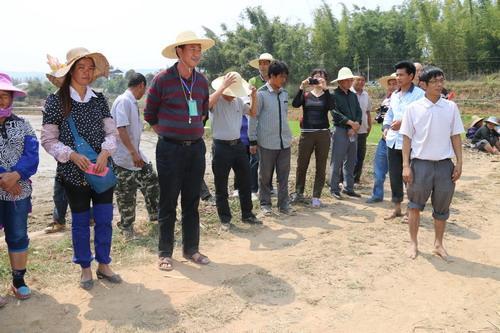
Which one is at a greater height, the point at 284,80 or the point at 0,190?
the point at 284,80

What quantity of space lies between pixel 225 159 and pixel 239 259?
132cm

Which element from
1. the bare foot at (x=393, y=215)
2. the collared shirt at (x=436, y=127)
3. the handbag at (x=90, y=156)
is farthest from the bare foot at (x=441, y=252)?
the handbag at (x=90, y=156)

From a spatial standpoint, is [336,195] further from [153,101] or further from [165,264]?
[153,101]

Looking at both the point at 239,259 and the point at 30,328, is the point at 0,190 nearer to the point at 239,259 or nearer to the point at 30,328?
the point at 30,328

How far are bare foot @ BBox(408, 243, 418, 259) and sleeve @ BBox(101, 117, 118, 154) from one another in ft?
9.41

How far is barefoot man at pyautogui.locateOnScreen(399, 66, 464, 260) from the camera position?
427 cm

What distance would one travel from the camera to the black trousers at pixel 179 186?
4.09 meters

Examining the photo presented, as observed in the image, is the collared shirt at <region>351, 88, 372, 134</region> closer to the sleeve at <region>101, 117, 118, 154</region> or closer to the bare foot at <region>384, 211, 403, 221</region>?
the bare foot at <region>384, 211, 403, 221</region>

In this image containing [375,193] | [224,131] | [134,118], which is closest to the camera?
[134,118]

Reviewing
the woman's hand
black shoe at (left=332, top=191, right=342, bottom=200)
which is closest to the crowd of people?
the woman's hand

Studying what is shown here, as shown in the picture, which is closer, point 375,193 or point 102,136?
point 102,136

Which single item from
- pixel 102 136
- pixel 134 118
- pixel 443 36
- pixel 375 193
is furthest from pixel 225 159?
pixel 443 36

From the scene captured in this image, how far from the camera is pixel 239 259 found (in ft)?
14.8

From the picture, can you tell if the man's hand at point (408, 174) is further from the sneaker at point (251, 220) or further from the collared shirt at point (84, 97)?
the collared shirt at point (84, 97)
